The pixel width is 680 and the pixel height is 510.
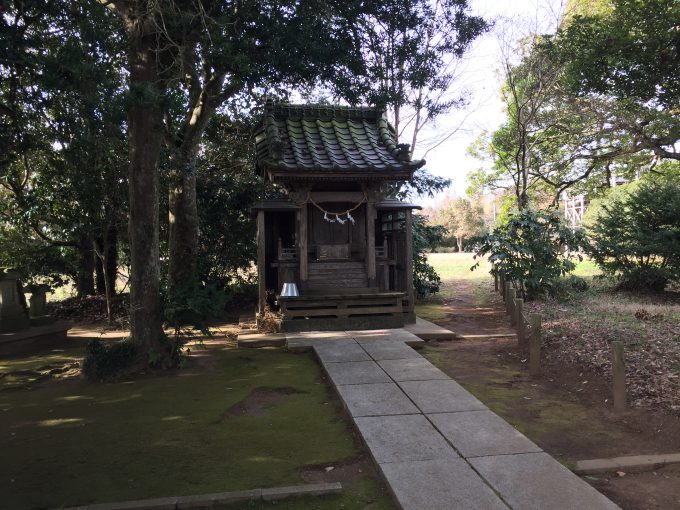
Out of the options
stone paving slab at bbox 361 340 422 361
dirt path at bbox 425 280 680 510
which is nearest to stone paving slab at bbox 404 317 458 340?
dirt path at bbox 425 280 680 510

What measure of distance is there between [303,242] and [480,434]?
20.9 ft

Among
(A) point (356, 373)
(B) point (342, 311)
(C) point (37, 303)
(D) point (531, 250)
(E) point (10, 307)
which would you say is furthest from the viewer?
(D) point (531, 250)

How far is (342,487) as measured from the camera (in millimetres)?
3666

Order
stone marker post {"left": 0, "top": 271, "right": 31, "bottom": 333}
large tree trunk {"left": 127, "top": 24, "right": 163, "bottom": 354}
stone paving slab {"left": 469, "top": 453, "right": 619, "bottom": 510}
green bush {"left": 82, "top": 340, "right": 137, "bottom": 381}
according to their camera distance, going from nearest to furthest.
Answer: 1. stone paving slab {"left": 469, "top": 453, "right": 619, "bottom": 510}
2. green bush {"left": 82, "top": 340, "right": 137, "bottom": 381}
3. large tree trunk {"left": 127, "top": 24, "right": 163, "bottom": 354}
4. stone marker post {"left": 0, "top": 271, "right": 31, "bottom": 333}

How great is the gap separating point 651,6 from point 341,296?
7073 mm

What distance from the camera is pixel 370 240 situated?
10.4m

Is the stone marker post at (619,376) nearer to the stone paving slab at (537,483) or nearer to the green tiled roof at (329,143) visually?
the stone paving slab at (537,483)

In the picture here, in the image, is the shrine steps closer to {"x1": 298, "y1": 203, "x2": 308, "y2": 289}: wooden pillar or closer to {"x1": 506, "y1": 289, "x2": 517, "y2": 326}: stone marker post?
{"x1": 298, "y1": 203, "x2": 308, "y2": 289}: wooden pillar

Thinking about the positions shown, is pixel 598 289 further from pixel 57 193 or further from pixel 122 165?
pixel 57 193

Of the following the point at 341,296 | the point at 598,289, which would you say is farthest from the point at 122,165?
the point at 598,289

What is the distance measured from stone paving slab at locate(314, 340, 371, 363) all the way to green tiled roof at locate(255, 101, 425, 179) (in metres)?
3.29

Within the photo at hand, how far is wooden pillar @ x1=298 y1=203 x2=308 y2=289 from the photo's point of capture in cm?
1012

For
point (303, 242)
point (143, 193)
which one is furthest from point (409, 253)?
point (143, 193)

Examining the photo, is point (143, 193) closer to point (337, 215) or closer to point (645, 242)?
point (337, 215)
